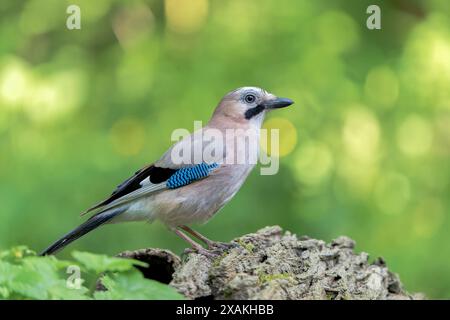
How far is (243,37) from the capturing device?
7613 millimetres

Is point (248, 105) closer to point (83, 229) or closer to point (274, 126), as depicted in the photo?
point (83, 229)

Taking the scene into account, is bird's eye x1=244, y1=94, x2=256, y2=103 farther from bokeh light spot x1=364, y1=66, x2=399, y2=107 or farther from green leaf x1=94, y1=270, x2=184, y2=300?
green leaf x1=94, y1=270, x2=184, y2=300

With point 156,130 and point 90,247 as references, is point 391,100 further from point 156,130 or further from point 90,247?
point 90,247

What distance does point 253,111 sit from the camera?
225 inches

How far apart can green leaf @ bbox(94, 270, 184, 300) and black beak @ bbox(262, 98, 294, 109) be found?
275cm

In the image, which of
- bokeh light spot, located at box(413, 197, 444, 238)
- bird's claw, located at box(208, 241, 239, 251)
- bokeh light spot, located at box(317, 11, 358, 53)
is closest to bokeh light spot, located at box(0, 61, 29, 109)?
bokeh light spot, located at box(317, 11, 358, 53)

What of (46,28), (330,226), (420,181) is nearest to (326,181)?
(330,226)

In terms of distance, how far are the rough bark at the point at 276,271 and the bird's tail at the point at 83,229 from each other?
1.11ft

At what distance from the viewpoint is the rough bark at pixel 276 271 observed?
12.7 ft

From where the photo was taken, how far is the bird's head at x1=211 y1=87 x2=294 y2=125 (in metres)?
5.69

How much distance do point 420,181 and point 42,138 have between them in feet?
10.6

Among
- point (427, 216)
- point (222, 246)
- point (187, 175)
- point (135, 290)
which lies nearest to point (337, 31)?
point (427, 216)

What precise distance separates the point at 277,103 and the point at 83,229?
159 cm

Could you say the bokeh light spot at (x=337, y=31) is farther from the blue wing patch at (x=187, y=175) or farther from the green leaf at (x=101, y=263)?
the green leaf at (x=101, y=263)
